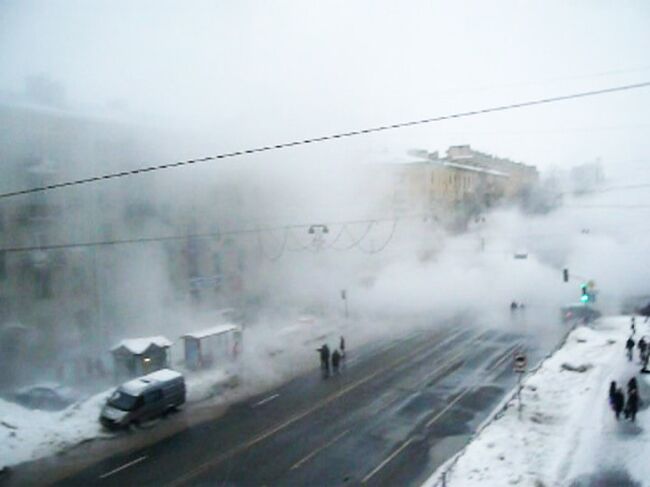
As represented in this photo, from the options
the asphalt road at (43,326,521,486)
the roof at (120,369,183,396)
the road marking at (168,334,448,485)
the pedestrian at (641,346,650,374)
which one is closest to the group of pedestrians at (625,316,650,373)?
the pedestrian at (641,346,650,374)

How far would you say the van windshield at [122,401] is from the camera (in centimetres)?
1022

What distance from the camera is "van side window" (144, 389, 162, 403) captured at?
10414 mm

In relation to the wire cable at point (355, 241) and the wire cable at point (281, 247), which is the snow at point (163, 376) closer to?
the wire cable at point (281, 247)

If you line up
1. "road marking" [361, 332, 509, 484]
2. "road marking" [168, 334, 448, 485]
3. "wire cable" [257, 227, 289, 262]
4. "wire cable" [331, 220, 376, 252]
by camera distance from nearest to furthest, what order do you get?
"road marking" [361, 332, 509, 484]
"road marking" [168, 334, 448, 485]
"wire cable" [257, 227, 289, 262]
"wire cable" [331, 220, 376, 252]

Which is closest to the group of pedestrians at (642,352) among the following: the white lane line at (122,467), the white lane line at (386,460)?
the white lane line at (386,460)

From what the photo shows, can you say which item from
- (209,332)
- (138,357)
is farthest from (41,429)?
(209,332)

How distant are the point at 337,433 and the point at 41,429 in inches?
207

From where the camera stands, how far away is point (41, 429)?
9805mm

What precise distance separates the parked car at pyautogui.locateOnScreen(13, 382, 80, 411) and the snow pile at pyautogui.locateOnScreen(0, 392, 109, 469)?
494 millimetres

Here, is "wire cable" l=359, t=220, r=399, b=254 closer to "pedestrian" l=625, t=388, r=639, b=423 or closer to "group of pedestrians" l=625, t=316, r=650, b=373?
"group of pedestrians" l=625, t=316, r=650, b=373

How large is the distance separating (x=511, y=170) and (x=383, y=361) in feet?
133

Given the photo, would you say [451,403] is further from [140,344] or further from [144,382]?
[140,344]

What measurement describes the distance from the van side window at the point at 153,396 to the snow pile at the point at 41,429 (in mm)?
944

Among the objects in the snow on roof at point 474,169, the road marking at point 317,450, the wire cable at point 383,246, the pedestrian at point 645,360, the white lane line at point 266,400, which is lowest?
the white lane line at point 266,400
